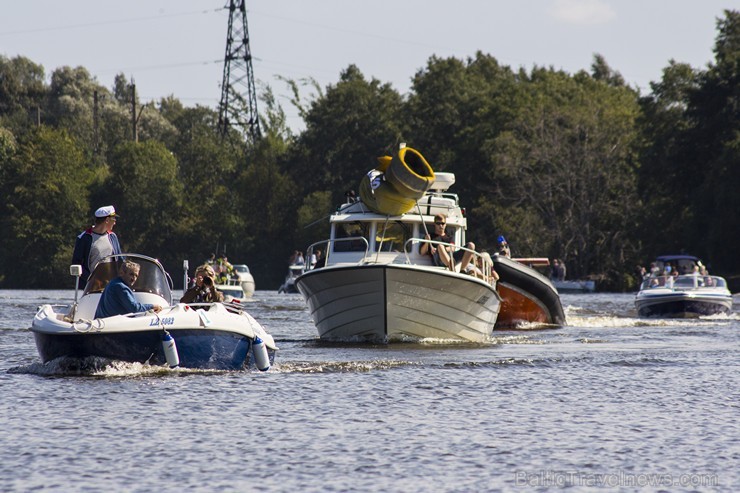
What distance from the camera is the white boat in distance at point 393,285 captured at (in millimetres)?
23531

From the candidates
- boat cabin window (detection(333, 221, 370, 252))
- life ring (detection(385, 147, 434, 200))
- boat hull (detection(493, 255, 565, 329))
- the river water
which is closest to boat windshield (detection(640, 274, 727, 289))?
boat hull (detection(493, 255, 565, 329))

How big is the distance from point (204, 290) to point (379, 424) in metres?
6.09

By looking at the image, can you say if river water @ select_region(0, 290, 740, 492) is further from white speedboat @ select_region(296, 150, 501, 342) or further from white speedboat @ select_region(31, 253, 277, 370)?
white speedboat @ select_region(296, 150, 501, 342)

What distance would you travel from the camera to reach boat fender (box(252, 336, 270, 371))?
18406 mm

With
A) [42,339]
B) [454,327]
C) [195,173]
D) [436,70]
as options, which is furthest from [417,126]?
[42,339]

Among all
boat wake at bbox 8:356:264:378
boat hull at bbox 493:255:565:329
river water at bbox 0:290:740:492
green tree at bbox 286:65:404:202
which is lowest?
river water at bbox 0:290:740:492

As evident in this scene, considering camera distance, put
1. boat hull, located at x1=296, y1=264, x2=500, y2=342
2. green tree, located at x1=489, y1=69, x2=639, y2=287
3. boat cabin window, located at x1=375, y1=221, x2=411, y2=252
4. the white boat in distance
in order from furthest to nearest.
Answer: green tree, located at x1=489, y1=69, x2=639, y2=287 < boat cabin window, located at x1=375, y1=221, x2=411, y2=252 < the white boat in distance < boat hull, located at x1=296, y1=264, x2=500, y2=342

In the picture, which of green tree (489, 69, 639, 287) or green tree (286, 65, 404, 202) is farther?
green tree (286, 65, 404, 202)

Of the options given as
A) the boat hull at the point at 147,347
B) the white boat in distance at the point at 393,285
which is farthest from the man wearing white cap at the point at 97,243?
the white boat in distance at the point at 393,285

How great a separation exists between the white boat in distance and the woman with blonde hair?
4345 millimetres

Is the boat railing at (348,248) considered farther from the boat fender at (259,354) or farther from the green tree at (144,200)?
the green tree at (144,200)

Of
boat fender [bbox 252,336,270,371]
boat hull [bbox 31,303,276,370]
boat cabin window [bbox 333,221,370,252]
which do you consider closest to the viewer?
boat hull [bbox 31,303,276,370]

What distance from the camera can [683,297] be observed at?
1512 inches

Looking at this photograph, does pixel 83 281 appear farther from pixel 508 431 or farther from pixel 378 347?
pixel 508 431
